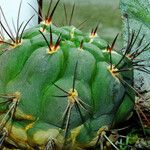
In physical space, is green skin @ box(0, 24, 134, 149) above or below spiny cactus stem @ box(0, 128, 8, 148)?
above

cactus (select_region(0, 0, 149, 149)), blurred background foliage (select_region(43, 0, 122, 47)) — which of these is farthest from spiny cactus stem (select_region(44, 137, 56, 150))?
blurred background foliage (select_region(43, 0, 122, 47))

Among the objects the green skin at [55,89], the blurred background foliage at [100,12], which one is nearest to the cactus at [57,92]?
the green skin at [55,89]

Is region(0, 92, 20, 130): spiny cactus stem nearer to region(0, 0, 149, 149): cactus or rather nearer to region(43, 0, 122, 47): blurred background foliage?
region(0, 0, 149, 149): cactus

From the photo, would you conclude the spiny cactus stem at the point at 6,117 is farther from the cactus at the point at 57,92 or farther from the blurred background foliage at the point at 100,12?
the blurred background foliage at the point at 100,12

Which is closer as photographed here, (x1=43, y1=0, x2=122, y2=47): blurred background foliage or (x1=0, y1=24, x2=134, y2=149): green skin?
(x1=0, y1=24, x2=134, y2=149): green skin

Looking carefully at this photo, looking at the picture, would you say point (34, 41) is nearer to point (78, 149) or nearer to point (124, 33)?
point (78, 149)

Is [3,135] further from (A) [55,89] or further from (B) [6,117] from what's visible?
(A) [55,89]

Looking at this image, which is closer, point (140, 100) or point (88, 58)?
point (88, 58)

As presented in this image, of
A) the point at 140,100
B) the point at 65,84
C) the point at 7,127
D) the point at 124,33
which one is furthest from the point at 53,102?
the point at 124,33
